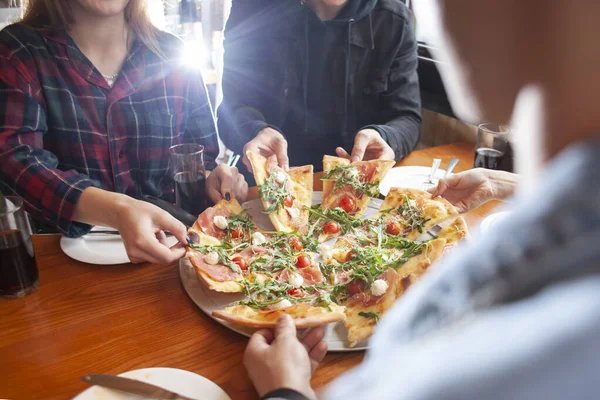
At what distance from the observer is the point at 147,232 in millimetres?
1181

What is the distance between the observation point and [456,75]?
449 mm

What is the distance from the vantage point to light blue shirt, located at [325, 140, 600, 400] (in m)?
0.31

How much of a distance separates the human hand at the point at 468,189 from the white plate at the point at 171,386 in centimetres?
102

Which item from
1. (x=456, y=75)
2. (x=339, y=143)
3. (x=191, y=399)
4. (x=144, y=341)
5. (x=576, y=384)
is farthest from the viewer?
(x=339, y=143)

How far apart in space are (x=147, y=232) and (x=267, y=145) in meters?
0.86

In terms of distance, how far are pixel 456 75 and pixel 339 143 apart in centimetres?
203

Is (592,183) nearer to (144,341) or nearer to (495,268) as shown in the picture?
(495,268)

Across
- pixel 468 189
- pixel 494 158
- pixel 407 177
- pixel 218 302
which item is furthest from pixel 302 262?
pixel 494 158

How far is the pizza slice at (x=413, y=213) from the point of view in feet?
4.92

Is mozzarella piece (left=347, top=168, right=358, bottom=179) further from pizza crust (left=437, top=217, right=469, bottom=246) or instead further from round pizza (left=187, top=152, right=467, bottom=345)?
pizza crust (left=437, top=217, right=469, bottom=246)

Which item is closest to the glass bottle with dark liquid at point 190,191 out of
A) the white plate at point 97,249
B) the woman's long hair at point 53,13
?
the white plate at point 97,249

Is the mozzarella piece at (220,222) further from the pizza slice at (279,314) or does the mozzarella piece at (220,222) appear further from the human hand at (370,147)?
the human hand at (370,147)

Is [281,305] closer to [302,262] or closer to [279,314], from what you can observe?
[279,314]

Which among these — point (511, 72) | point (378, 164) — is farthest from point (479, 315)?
point (378, 164)
